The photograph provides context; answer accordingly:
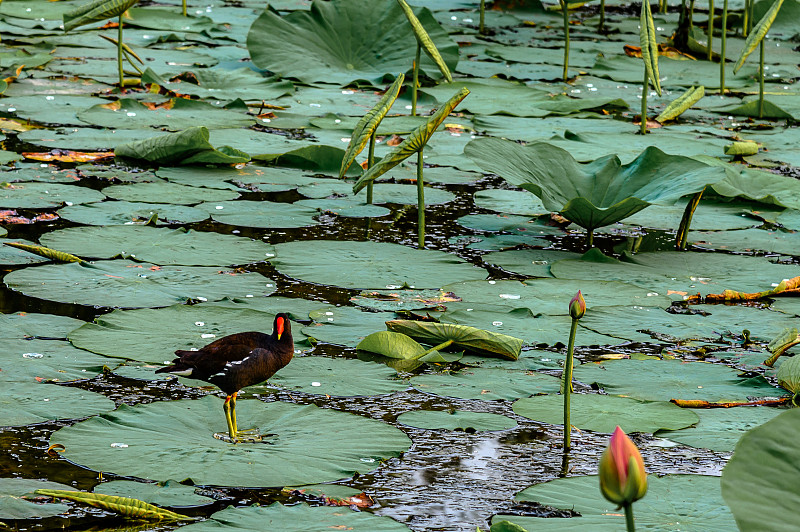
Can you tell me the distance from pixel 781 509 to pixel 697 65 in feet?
26.6

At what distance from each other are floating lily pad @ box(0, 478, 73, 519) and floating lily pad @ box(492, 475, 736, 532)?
3.18ft

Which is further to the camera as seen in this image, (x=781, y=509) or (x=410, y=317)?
(x=410, y=317)

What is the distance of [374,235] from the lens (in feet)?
15.0

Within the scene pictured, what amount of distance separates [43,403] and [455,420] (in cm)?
112

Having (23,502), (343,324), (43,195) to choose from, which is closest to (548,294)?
(343,324)

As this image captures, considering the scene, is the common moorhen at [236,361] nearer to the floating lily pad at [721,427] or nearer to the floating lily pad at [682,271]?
the floating lily pad at [721,427]

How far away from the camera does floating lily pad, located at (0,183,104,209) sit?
459 cm

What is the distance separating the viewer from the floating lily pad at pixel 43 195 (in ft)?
15.1

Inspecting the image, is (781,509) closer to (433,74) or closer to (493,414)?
(493,414)

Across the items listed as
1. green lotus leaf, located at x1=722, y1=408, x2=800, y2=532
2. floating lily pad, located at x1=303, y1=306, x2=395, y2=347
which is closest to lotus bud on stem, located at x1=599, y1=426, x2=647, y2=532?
green lotus leaf, located at x1=722, y1=408, x2=800, y2=532

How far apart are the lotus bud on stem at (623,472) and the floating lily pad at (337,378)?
165 centimetres

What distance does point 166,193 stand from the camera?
4.91m

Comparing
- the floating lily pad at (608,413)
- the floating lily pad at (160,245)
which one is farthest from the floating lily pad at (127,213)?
the floating lily pad at (608,413)

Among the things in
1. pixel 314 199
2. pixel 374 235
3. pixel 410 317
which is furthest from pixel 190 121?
pixel 410 317
